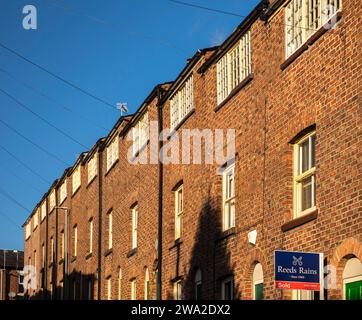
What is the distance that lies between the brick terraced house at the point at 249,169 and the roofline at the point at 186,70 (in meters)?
0.05

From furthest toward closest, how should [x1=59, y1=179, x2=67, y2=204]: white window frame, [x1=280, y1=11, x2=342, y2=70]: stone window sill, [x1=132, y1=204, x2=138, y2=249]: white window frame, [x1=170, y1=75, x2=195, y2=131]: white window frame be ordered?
[x1=59, y1=179, x2=67, y2=204]: white window frame → [x1=132, y1=204, x2=138, y2=249]: white window frame → [x1=170, y1=75, x2=195, y2=131]: white window frame → [x1=280, y1=11, x2=342, y2=70]: stone window sill

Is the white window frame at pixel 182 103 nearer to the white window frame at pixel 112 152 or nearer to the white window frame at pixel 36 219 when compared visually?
the white window frame at pixel 112 152

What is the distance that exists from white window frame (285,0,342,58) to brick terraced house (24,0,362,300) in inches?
1.6

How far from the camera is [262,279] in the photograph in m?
20.4

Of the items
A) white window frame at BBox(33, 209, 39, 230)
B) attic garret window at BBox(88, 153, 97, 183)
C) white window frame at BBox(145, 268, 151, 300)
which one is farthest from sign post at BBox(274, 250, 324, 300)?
white window frame at BBox(33, 209, 39, 230)

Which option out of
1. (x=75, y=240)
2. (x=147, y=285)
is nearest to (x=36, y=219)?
(x=75, y=240)

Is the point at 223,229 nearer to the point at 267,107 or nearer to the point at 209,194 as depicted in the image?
the point at 209,194

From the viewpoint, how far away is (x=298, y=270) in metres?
15.5

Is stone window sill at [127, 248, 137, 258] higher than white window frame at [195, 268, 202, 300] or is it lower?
higher

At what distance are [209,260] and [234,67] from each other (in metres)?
5.05

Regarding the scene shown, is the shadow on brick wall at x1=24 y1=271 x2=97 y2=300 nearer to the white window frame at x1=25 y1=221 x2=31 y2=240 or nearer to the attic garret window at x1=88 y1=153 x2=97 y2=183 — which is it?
the attic garret window at x1=88 y1=153 x2=97 y2=183

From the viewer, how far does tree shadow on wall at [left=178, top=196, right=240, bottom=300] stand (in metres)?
22.7

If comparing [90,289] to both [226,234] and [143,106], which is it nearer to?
[143,106]
